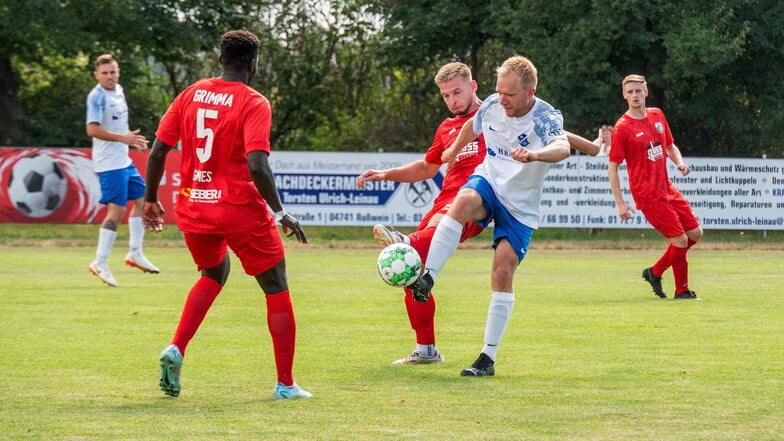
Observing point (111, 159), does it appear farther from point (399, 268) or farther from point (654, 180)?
point (399, 268)

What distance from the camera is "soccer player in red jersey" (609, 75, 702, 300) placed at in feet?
45.8

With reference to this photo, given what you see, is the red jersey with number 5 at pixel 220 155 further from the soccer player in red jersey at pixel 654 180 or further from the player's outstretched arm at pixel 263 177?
the soccer player in red jersey at pixel 654 180

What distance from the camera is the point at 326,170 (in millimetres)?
25641

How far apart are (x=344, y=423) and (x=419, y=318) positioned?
2.56 metres

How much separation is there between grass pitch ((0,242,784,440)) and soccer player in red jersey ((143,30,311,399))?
32 cm

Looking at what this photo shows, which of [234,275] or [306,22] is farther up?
[306,22]

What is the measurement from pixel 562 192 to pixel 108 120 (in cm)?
1291

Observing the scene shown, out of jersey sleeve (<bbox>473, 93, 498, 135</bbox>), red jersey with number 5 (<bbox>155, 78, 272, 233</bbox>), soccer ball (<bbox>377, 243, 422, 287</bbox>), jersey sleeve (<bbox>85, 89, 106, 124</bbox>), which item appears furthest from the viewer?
jersey sleeve (<bbox>85, 89, 106, 124</bbox>)

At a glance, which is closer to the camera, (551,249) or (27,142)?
(551,249)

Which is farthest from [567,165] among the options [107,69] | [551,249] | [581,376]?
[581,376]

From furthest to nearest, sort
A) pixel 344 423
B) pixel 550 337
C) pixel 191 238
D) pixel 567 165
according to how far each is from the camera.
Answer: pixel 567 165, pixel 550 337, pixel 191 238, pixel 344 423

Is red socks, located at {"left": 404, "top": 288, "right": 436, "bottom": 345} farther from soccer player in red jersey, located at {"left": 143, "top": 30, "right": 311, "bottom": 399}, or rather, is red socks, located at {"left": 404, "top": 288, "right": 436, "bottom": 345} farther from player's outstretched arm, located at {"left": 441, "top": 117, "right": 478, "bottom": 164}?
soccer player in red jersey, located at {"left": 143, "top": 30, "right": 311, "bottom": 399}

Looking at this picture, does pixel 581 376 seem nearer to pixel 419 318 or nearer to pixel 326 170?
pixel 419 318

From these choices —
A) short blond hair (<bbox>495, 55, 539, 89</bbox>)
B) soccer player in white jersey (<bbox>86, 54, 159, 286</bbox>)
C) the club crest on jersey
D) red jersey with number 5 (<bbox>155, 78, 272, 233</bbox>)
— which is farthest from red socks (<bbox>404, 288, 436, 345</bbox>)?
soccer player in white jersey (<bbox>86, 54, 159, 286</bbox>)
